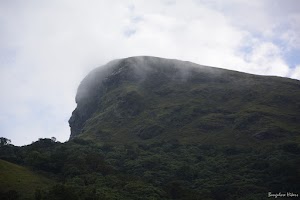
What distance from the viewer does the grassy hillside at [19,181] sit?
269ft

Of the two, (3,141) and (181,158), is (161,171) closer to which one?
(181,158)

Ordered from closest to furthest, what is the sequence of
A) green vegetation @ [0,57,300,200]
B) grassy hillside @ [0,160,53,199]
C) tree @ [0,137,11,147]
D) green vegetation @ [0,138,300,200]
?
grassy hillside @ [0,160,53,199], green vegetation @ [0,138,300,200], green vegetation @ [0,57,300,200], tree @ [0,137,11,147]

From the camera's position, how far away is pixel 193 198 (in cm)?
9281

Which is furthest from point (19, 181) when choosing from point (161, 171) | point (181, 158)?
point (181, 158)

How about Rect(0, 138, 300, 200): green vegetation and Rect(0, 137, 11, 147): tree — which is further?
Rect(0, 137, 11, 147): tree

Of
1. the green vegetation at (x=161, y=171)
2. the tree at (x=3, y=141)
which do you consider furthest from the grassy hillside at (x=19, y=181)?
the tree at (x=3, y=141)

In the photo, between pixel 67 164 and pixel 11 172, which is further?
pixel 67 164

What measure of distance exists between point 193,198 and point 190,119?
103m

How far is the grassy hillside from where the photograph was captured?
269 ft

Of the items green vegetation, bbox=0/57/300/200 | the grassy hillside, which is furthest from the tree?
the grassy hillside

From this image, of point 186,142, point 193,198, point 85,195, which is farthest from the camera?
point 186,142

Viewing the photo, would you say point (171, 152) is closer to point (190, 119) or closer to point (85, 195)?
point (190, 119)

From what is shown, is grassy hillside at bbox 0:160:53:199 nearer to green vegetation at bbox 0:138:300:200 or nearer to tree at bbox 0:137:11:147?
green vegetation at bbox 0:138:300:200

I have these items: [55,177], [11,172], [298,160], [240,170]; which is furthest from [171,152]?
[11,172]
